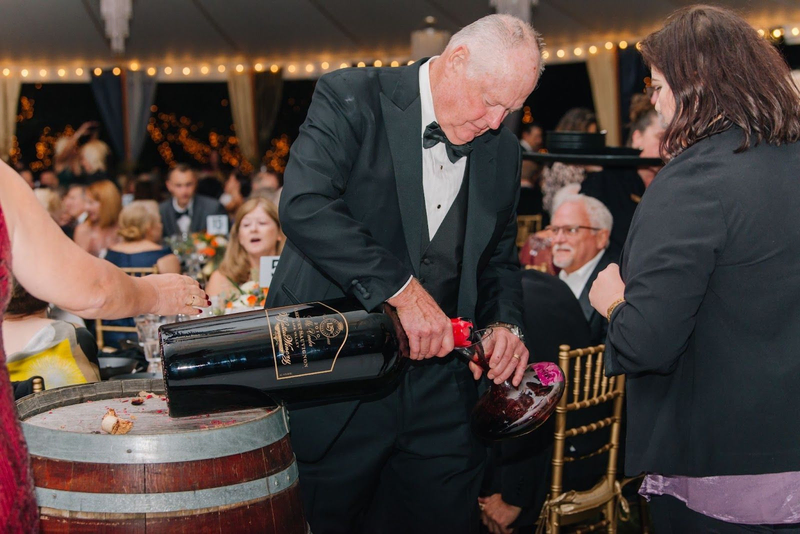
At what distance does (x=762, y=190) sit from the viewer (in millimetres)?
1389

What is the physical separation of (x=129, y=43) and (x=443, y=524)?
465 inches

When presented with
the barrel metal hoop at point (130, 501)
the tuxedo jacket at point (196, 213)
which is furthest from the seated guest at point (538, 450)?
the tuxedo jacket at point (196, 213)

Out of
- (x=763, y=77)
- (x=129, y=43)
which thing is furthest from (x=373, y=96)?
(x=129, y=43)

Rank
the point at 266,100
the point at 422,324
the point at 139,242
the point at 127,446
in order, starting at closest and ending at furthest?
the point at 127,446, the point at 422,324, the point at 139,242, the point at 266,100

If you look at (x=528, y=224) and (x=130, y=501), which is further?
(x=528, y=224)

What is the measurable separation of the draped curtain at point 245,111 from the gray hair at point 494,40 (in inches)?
505

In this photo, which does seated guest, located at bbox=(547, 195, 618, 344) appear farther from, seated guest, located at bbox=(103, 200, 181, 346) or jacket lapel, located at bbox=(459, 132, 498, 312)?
seated guest, located at bbox=(103, 200, 181, 346)

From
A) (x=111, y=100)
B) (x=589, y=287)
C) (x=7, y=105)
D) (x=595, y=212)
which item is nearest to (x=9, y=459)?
(x=589, y=287)

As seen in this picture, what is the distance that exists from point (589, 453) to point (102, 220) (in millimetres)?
4013

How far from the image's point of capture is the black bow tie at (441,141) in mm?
1832

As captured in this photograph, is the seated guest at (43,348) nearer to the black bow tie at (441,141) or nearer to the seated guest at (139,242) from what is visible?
the black bow tie at (441,141)

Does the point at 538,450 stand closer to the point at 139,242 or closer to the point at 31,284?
the point at 31,284

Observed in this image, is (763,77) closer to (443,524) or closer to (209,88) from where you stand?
(443,524)

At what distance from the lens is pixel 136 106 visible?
13.6 m
